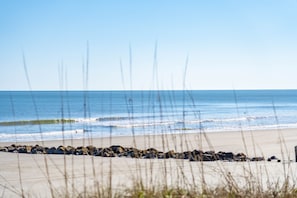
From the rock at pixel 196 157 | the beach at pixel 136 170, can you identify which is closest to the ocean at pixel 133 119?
the rock at pixel 196 157

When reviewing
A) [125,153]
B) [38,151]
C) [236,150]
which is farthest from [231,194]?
[236,150]

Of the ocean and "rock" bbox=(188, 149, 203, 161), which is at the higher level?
the ocean

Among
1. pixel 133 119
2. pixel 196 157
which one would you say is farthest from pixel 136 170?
pixel 196 157

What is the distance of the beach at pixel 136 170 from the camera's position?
508 centimetres

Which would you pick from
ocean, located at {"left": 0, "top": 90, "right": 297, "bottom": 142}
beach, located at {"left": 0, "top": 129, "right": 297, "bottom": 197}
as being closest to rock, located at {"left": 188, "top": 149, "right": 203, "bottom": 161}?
beach, located at {"left": 0, "top": 129, "right": 297, "bottom": 197}

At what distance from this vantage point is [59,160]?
458 inches

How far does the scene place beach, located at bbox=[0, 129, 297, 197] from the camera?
508cm

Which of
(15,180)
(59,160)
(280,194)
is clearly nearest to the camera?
(280,194)

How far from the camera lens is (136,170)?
5289mm

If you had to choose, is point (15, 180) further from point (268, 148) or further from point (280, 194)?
point (268, 148)

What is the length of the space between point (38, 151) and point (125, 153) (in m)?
2.82

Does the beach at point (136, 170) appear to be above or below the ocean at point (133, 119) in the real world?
below

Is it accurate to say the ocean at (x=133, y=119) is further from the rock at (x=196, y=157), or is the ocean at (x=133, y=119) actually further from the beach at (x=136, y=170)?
the beach at (x=136, y=170)

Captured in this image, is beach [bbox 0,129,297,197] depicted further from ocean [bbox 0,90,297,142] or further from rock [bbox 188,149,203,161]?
ocean [bbox 0,90,297,142]
